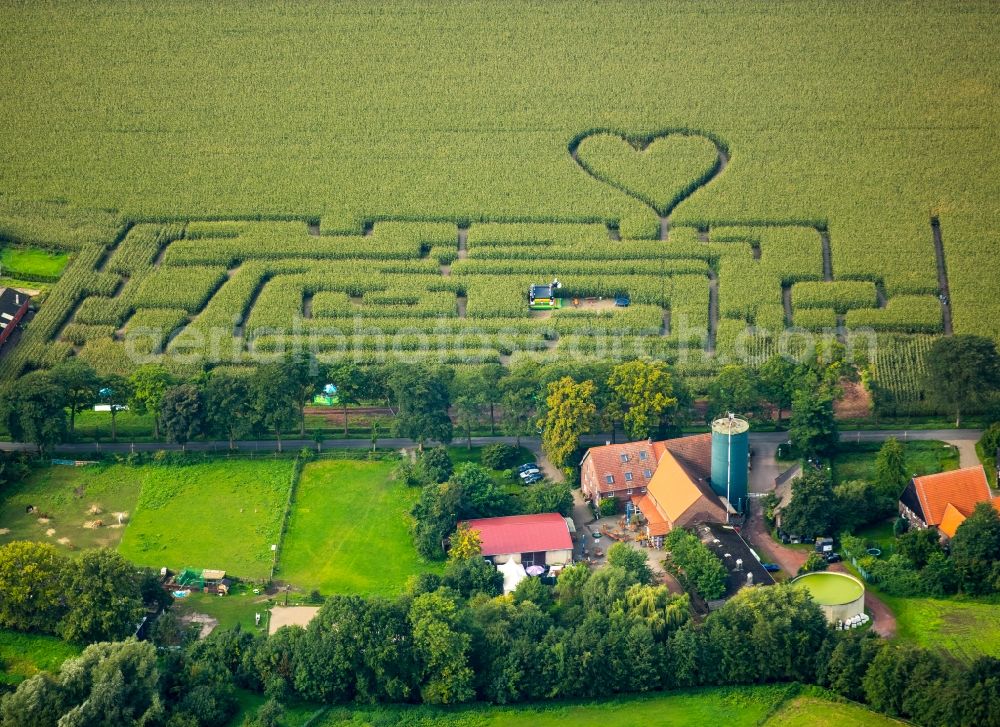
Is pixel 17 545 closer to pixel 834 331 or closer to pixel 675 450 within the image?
pixel 675 450

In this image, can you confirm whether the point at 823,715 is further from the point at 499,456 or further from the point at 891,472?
the point at 499,456

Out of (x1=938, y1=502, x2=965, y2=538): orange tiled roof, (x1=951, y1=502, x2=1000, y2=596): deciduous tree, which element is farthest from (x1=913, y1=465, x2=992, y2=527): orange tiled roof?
(x1=951, y1=502, x2=1000, y2=596): deciduous tree

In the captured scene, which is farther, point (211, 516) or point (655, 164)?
point (655, 164)

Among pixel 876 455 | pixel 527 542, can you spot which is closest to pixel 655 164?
pixel 876 455

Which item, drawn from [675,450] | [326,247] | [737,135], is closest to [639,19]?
[737,135]

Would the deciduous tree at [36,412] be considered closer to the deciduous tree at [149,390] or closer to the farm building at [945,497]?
the deciduous tree at [149,390]

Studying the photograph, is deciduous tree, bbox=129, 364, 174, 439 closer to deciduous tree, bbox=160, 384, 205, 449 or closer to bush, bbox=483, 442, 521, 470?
deciduous tree, bbox=160, 384, 205, 449
